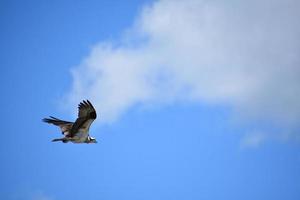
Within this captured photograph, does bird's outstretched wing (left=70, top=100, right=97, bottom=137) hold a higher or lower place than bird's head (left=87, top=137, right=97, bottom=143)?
lower

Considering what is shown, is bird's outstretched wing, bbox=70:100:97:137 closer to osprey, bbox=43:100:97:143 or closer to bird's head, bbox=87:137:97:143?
osprey, bbox=43:100:97:143

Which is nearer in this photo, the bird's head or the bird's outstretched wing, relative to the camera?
the bird's outstretched wing

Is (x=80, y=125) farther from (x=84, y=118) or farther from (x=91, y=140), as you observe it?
(x=91, y=140)

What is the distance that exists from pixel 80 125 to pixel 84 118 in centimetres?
96

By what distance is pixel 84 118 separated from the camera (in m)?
39.2

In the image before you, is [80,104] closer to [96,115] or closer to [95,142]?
[96,115]

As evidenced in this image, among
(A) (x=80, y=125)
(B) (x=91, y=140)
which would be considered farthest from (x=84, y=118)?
(B) (x=91, y=140)

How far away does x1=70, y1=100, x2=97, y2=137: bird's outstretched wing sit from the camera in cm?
3833

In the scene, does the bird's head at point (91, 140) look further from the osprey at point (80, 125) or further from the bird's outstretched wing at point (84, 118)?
the bird's outstretched wing at point (84, 118)

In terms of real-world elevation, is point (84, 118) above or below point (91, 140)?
below

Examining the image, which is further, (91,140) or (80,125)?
(91,140)

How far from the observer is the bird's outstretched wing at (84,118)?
3833 cm

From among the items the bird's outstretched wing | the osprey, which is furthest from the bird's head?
the bird's outstretched wing

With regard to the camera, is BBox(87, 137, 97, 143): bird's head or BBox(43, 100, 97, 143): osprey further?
BBox(87, 137, 97, 143): bird's head
